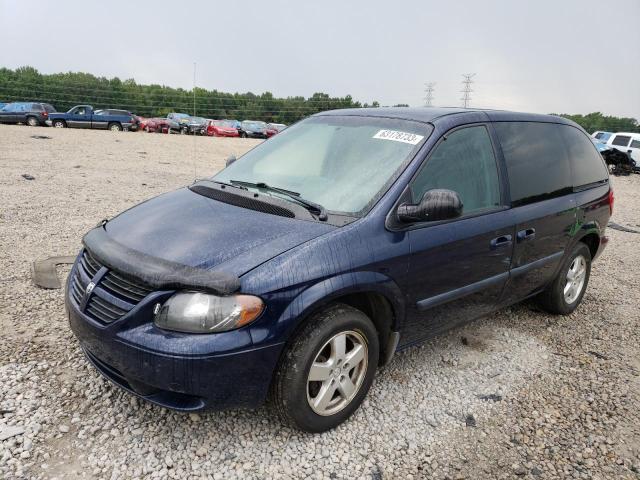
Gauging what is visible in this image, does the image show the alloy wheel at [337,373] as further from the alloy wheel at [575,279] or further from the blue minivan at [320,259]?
the alloy wheel at [575,279]

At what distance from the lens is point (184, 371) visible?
2.20 meters

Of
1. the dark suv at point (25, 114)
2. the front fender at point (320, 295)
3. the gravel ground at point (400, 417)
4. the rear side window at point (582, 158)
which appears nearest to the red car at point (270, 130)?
the dark suv at point (25, 114)

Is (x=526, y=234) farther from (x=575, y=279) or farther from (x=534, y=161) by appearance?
(x=575, y=279)

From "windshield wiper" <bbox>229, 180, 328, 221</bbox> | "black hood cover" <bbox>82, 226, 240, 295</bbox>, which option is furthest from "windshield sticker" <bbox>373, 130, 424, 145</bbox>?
"black hood cover" <bbox>82, 226, 240, 295</bbox>

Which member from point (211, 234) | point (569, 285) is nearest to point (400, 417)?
point (211, 234)

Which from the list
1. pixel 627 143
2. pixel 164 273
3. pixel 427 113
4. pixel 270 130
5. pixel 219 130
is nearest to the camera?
pixel 164 273

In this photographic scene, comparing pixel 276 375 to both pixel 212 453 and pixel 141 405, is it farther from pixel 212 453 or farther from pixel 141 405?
pixel 141 405

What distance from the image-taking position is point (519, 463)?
263 cm

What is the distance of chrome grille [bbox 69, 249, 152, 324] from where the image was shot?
234cm

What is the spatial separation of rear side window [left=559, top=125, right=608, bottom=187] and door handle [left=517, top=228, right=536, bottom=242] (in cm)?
91

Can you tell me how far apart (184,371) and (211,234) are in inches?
28.9

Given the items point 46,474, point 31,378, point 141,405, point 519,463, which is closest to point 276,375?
point 141,405

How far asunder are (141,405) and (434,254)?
1901 mm

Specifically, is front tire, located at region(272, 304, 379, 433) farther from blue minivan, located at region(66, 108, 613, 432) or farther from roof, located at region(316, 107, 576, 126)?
roof, located at region(316, 107, 576, 126)
